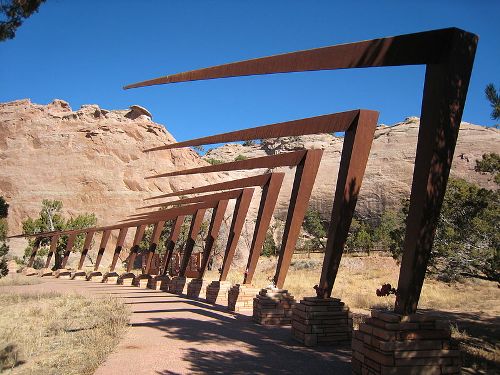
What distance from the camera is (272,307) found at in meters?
9.34

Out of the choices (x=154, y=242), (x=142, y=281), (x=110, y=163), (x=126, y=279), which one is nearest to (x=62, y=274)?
(x=126, y=279)

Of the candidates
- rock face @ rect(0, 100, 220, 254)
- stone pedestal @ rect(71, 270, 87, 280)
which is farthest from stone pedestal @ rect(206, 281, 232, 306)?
rock face @ rect(0, 100, 220, 254)

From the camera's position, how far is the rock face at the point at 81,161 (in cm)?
5112

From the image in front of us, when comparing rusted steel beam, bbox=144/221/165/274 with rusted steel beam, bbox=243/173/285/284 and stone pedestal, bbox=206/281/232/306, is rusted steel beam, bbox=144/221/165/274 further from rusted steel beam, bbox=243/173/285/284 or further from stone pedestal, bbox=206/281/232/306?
rusted steel beam, bbox=243/173/285/284

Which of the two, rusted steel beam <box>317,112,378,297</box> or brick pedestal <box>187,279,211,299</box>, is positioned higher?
rusted steel beam <box>317,112,378,297</box>

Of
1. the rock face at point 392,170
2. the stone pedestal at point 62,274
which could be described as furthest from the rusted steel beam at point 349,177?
the rock face at point 392,170

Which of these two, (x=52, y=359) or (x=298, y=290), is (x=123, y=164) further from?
(x=52, y=359)

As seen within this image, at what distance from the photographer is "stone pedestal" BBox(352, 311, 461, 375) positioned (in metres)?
4.29

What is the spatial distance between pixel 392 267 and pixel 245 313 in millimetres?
19988

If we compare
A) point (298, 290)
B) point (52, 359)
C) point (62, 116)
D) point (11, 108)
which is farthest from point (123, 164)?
point (52, 359)

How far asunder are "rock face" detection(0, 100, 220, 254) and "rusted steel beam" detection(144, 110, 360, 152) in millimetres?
43920

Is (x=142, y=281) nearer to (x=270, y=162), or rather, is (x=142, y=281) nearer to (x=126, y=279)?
(x=126, y=279)

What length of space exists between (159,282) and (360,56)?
56.4 ft

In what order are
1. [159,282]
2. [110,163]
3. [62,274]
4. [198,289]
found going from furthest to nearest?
[110,163] → [62,274] → [159,282] → [198,289]
